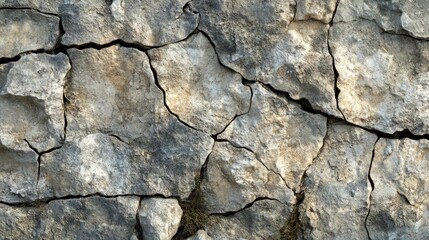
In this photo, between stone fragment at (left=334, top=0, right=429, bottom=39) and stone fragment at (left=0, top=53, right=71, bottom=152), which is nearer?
stone fragment at (left=0, top=53, right=71, bottom=152)

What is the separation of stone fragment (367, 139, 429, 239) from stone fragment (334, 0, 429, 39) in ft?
1.49

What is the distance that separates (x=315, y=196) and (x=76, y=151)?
38.2 inches

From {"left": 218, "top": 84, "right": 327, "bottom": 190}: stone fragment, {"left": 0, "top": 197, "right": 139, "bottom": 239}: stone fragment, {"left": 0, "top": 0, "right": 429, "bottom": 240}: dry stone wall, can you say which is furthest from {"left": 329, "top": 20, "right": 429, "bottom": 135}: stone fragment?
{"left": 0, "top": 197, "right": 139, "bottom": 239}: stone fragment

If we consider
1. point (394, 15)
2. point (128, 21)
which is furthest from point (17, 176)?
point (394, 15)

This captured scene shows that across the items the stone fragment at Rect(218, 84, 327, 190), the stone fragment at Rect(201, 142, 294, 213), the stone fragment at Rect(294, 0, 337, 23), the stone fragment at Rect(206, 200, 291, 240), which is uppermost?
the stone fragment at Rect(294, 0, 337, 23)

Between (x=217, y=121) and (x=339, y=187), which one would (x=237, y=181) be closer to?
(x=217, y=121)

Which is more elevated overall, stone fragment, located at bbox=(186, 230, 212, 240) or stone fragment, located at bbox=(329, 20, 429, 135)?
stone fragment, located at bbox=(329, 20, 429, 135)

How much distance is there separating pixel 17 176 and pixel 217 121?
821mm

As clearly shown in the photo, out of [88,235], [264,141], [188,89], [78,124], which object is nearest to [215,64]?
[188,89]

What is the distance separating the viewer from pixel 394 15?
2627 millimetres

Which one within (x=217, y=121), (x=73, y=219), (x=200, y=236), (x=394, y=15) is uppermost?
(x=394, y=15)

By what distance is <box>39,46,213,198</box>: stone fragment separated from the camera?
255 cm

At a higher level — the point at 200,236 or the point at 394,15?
the point at 394,15

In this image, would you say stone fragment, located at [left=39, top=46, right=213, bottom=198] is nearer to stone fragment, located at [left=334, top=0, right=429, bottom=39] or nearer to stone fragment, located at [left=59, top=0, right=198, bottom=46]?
stone fragment, located at [left=59, top=0, right=198, bottom=46]
